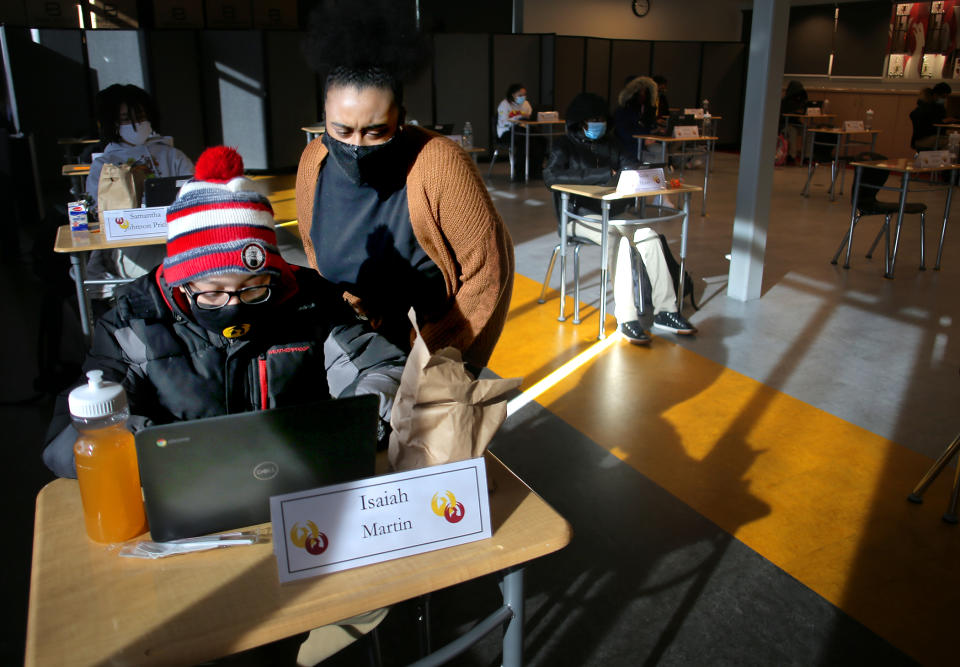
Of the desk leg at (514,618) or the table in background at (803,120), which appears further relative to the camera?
the table in background at (803,120)

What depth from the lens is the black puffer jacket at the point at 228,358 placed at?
1190mm

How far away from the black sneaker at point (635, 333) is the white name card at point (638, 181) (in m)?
0.70

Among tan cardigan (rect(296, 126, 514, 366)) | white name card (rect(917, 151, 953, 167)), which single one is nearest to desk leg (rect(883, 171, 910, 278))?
white name card (rect(917, 151, 953, 167))

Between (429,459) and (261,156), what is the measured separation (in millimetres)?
9608

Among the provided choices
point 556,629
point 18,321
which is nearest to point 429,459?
point 556,629

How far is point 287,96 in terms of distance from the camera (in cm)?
972

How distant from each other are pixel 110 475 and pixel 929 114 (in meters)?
11.0

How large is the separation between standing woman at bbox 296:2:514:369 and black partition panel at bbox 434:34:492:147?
31.2ft

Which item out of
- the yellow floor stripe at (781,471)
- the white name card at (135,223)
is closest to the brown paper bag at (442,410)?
the yellow floor stripe at (781,471)

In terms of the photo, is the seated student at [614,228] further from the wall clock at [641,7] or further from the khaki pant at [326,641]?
the wall clock at [641,7]

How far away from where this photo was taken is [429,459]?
3.23ft

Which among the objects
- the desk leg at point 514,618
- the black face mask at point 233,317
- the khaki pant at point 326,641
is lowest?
the khaki pant at point 326,641

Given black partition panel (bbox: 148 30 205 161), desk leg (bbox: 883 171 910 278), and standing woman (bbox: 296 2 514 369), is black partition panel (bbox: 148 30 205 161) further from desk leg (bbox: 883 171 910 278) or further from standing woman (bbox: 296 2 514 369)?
standing woman (bbox: 296 2 514 369)

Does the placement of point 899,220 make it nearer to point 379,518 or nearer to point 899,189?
point 899,189
